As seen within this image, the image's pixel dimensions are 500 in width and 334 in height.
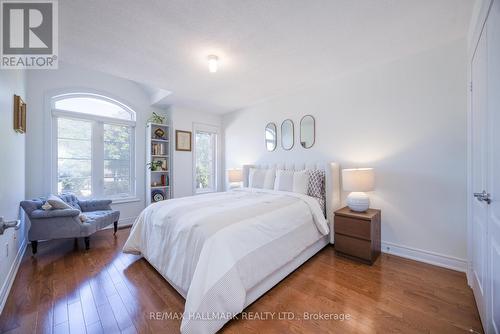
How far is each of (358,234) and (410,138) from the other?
1310 mm

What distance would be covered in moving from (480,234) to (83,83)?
527 cm

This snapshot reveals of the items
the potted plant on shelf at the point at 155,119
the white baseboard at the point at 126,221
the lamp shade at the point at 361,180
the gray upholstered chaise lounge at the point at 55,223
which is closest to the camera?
the lamp shade at the point at 361,180

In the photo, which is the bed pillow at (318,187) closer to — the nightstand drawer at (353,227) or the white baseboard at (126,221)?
the nightstand drawer at (353,227)

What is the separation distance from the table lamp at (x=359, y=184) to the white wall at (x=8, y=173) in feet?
11.0

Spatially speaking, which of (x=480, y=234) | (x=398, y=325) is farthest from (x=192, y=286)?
(x=480, y=234)

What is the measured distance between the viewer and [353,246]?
7.45 ft

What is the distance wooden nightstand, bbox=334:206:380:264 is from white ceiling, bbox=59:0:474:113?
192 cm

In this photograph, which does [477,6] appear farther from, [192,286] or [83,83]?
[83,83]

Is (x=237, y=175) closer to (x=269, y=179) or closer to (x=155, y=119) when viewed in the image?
(x=269, y=179)

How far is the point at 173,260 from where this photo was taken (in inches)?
65.6

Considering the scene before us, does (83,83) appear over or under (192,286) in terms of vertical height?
over

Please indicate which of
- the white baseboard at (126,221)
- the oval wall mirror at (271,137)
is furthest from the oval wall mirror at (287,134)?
the white baseboard at (126,221)

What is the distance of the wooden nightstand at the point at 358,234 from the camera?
2.17 metres

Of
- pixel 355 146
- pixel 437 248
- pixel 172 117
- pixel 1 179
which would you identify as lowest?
pixel 437 248
